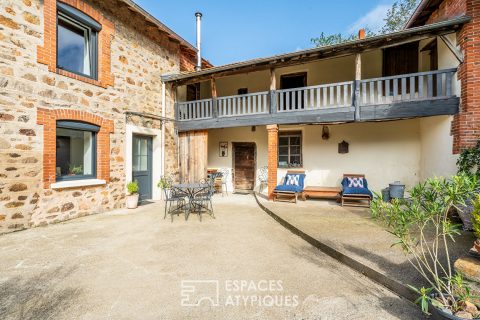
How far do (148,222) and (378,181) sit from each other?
7.56 meters

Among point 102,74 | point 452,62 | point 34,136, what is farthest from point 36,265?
point 452,62

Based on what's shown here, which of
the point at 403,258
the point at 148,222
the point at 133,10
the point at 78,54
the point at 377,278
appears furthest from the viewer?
the point at 133,10

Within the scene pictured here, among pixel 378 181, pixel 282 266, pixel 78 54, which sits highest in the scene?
pixel 78 54

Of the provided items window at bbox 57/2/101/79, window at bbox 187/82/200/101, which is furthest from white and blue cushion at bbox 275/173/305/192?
window at bbox 57/2/101/79

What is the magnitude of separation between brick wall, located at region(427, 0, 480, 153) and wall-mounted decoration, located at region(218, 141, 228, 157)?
7.75 metres

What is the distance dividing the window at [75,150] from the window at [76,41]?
146cm

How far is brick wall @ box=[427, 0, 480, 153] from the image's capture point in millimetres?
5215

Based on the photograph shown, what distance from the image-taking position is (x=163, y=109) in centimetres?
891

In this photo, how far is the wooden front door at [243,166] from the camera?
10.6 metres

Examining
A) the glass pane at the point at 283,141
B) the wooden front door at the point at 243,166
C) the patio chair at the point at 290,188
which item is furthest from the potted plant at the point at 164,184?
the glass pane at the point at 283,141

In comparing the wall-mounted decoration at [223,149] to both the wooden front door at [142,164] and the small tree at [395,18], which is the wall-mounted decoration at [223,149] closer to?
the wooden front door at [142,164]

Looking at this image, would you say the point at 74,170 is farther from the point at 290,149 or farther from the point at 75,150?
the point at 290,149

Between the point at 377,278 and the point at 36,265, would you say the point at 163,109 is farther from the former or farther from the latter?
the point at 377,278

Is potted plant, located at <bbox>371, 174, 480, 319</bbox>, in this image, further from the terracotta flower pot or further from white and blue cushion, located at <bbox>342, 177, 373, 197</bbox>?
the terracotta flower pot
